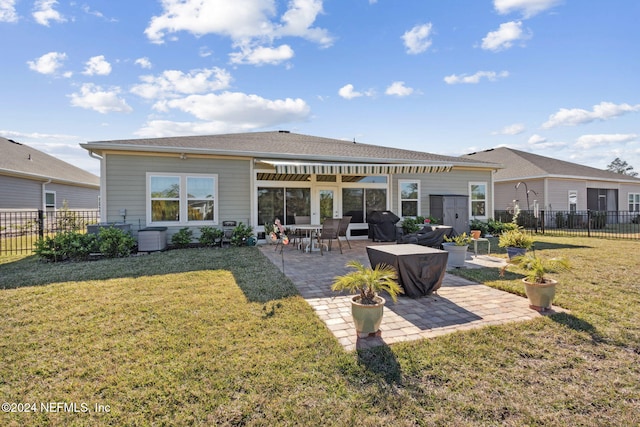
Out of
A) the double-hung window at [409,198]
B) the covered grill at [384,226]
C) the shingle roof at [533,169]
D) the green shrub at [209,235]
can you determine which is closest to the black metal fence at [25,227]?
the green shrub at [209,235]

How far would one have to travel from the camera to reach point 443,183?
1484 centimetres

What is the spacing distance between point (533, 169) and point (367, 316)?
900 inches

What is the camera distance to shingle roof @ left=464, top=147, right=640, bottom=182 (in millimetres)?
20734

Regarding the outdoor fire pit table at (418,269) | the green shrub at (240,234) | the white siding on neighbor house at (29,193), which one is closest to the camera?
the outdoor fire pit table at (418,269)

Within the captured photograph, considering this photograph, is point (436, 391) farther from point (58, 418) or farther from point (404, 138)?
point (404, 138)

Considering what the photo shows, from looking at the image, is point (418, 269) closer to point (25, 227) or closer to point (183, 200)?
point (183, 200)

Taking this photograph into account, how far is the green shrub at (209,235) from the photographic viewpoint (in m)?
11.1

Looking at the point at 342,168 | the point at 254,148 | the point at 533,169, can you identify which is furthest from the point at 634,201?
the point at 254,148

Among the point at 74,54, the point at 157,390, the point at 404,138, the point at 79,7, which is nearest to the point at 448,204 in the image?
the point at 404,138

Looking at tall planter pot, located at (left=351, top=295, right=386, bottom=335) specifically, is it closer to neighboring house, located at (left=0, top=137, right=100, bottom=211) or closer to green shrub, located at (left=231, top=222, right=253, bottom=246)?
green shrub, located at (left=231, top=222, right=253, bottom=246)

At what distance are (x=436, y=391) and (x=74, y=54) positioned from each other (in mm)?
14642

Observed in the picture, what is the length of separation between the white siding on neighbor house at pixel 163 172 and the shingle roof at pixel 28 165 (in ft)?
31.4

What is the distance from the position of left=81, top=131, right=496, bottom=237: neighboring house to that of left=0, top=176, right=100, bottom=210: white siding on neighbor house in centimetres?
1015

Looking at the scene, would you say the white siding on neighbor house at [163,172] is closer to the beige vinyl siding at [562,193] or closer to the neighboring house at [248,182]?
the neighboring house at [248,182]
